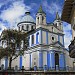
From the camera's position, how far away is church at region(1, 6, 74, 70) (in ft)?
173

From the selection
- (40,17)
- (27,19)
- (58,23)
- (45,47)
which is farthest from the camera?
(27,19)

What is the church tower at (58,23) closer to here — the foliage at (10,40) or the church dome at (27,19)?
the church dome at (27,19)

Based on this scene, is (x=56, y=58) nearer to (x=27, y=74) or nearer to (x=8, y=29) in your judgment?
(x=27, y=74)

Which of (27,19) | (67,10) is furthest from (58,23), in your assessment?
(67,10)

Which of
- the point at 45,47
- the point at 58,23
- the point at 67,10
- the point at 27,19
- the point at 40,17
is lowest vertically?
the point at 67,10

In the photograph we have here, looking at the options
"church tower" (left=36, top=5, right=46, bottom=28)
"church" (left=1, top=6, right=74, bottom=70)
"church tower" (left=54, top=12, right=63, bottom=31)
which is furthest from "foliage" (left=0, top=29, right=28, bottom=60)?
"church tower" (left=54, top=12, right=63, bottom=31)

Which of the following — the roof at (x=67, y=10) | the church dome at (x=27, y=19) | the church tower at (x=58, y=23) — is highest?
the church dome at (x=27, y=19)

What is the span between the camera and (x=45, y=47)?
53.5 m

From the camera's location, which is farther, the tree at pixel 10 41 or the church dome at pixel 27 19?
the church dome at pixel 27 19

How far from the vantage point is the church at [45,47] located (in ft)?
173

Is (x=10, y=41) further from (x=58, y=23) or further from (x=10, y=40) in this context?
(x=58, y=23)

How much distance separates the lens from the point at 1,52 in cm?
3988

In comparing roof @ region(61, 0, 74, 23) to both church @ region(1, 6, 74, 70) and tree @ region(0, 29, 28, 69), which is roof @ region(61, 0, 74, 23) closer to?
tree @ region(0, 29, 28, 69)

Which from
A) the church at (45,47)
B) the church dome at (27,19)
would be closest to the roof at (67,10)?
the church at (45,47)
